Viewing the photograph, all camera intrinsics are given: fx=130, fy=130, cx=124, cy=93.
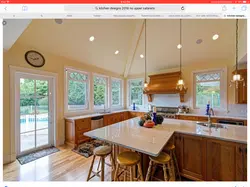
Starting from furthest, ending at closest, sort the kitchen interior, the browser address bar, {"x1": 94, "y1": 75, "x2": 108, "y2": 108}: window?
{"x1": 94, "y1": 75, "x2": 108, "y2": 108}: window → the kitchen interior → the browser address bar

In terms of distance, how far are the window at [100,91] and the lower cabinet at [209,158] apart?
3.39 m

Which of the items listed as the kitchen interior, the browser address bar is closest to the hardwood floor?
the kitchen interior

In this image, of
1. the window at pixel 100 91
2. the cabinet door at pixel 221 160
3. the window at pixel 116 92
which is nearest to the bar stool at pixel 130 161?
the cabinet door at pixel 221 160

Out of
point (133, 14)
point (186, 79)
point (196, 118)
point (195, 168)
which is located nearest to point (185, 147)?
point (195, 168)

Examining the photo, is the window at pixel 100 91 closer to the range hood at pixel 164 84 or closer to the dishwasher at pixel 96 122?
the dishwasher at pixel 96 122

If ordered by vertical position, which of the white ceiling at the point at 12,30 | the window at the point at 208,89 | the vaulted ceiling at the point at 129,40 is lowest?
the window at the point at 208,89

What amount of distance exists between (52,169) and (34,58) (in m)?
2.42

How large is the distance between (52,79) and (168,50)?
367 centimetres

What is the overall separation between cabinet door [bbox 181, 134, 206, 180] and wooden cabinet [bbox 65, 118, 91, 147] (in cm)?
255

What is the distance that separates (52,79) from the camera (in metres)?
3.41

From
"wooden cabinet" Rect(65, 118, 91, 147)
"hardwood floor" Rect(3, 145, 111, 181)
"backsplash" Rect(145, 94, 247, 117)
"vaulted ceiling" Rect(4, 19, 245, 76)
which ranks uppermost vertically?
"vaulted ceiling" Rect(4, 19, 245, 76)

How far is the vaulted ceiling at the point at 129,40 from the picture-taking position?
116 inches

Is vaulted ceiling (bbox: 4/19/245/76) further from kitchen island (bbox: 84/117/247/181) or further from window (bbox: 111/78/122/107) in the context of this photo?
kitchen island (bbox: 84/117/247/181)

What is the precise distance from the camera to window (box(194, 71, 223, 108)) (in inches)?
162
